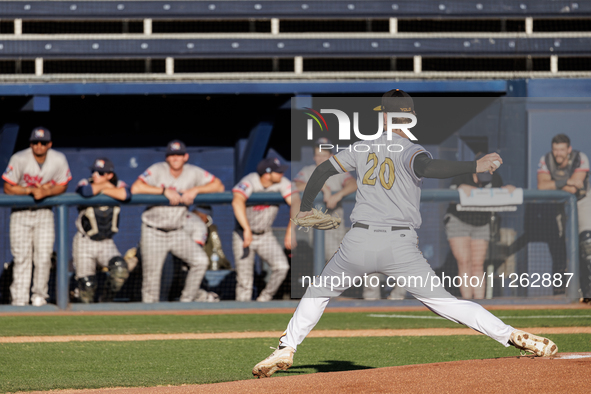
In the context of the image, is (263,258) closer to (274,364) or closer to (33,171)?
(33,171)

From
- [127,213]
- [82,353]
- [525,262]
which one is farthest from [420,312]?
[82,353]

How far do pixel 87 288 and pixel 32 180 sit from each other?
4.09ft

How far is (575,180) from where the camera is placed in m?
8.91

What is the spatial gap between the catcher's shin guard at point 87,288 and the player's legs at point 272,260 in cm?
173

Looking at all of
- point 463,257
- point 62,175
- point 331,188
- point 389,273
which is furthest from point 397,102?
point 62,175

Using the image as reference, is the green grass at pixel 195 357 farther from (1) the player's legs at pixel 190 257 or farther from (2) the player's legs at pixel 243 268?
(2) the player's legs at pixel 243 268

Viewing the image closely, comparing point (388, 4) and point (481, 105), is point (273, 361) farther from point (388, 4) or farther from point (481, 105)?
point (388, 4)

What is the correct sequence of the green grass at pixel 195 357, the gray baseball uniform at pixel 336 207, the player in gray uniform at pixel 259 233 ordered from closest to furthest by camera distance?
the green grass at pixel 195 357 → the player in gray uniform at pixel 259 233 → the gray baseball uniform at pixel 336 207

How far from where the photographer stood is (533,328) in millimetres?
6730

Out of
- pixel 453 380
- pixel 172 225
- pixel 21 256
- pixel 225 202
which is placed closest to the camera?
pixel 453 380

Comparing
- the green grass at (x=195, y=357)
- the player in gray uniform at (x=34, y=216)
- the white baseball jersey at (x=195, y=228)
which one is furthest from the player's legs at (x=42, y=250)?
the green grass at (x=195, y=357)

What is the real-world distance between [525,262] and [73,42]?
269 inches

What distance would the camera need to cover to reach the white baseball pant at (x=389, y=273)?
4070 mm

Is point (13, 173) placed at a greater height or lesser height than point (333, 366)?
greater
